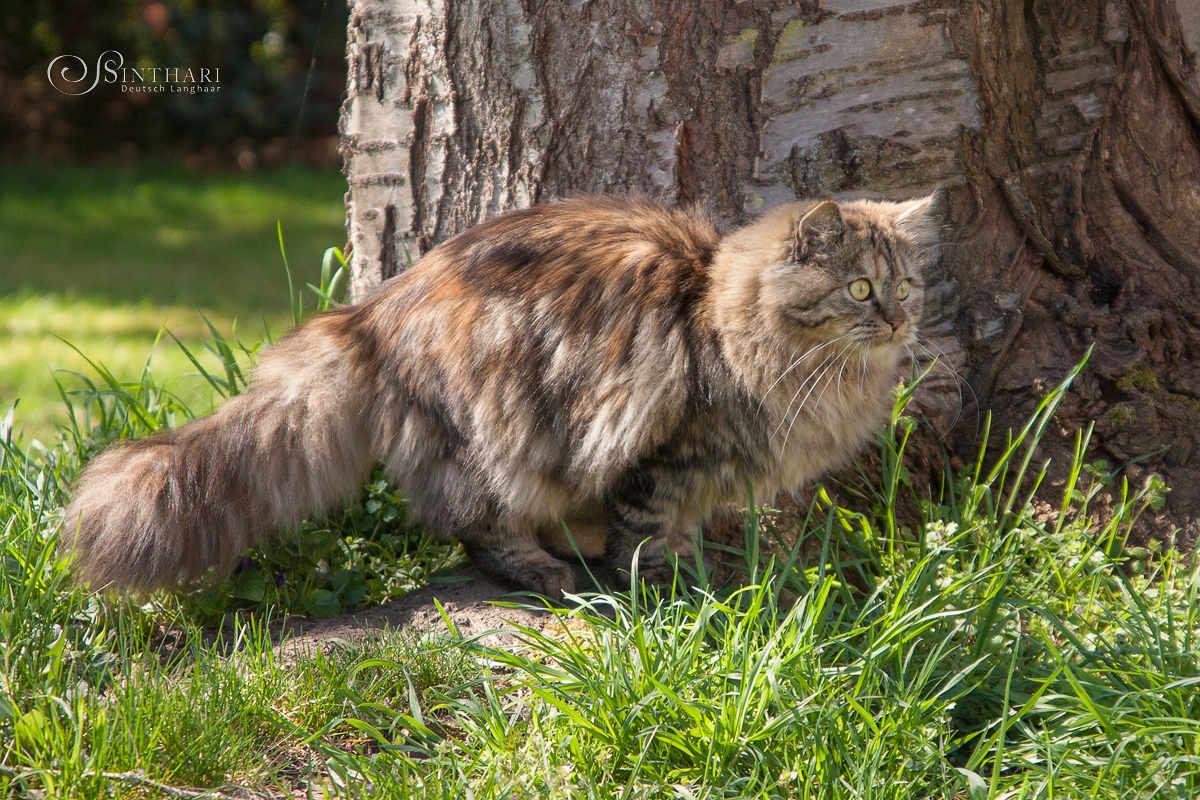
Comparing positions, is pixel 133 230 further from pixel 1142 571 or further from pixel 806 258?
pixel 1142 571

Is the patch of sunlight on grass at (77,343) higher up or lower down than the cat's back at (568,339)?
lower down

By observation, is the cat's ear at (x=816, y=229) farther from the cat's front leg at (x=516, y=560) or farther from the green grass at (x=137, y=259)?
the green grass at (x=137, y=259)

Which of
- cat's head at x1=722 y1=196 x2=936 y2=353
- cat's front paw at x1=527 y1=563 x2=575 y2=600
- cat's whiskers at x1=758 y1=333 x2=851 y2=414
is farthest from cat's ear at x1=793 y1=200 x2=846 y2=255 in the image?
cat's front paw at x1=527 y1=563 x2=575 y2=600

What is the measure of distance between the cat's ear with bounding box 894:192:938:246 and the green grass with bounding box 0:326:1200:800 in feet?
1.45

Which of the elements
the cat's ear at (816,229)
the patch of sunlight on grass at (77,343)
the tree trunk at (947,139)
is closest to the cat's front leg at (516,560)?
the tree trunk at (947,139)

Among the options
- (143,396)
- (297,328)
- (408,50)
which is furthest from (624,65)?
(143,396)

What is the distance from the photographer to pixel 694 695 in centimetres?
192

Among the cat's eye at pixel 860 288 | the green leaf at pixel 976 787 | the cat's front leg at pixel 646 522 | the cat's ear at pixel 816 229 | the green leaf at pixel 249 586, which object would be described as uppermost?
the cat's ear at pixel 816 229

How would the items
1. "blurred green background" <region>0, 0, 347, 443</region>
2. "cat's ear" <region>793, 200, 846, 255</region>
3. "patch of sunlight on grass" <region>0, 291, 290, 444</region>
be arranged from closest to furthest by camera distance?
"cat's ear" <region>793, 200, 846, 255</region>
"patch of sunlight on grass" <region>0, 291, 290, 444</region>
"blurred green background" <region>0, 0, 347, 443</region>

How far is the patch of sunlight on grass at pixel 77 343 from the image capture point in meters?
4.88

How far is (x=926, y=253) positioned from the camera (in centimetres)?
262

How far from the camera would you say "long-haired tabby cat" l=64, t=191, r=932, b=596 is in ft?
7.74

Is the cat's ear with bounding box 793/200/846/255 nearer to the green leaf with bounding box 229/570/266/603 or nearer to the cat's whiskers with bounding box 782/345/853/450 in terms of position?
the cat's whiskers with bounding box 782/345/853/450

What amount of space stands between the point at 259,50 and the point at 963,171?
355 inches
